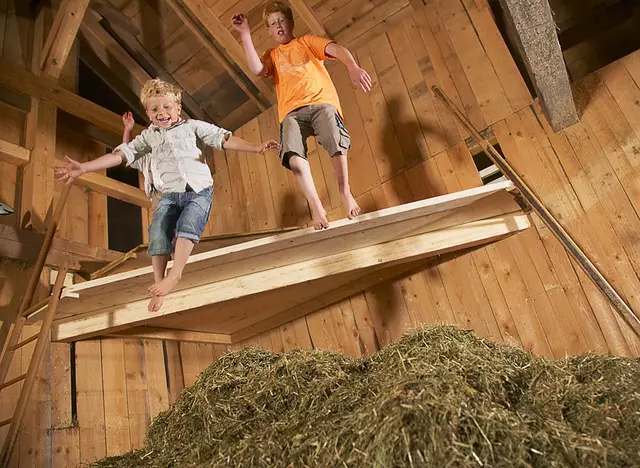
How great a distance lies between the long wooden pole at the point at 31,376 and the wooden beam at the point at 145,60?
8.69 ft

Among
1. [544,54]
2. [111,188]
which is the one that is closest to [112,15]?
[111,188]

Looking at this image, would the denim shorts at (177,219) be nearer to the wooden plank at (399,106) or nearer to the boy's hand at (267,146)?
the boy's hand at (267,146)

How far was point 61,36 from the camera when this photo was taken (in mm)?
4234

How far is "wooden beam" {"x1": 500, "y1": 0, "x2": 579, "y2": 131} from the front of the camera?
2.42m

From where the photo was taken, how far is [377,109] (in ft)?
13.7

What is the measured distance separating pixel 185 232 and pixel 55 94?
2567 mm

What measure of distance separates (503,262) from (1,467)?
3.00 metres

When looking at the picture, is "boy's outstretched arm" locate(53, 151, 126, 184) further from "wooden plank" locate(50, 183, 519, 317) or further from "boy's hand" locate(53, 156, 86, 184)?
"wooden plank" locate(50, 183, 519, 317)

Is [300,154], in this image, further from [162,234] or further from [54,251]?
[54,251]

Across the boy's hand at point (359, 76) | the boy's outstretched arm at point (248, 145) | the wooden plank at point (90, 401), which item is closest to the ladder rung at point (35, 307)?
the wooden plank at point (90, 401)

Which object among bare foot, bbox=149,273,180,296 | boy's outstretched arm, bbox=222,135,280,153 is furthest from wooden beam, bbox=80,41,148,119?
bare foot, bbox=149,273,180,296

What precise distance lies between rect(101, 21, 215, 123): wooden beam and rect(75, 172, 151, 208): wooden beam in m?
1.11

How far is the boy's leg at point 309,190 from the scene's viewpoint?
2.54 metres

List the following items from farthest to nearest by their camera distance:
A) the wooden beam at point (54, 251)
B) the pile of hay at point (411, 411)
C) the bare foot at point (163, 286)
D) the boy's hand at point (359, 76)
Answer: the wooden beam at point (54, 251) → the boy's hand at point (359, 76) → the bare foot at point (163, 286) → the pile of hay at point (411, 411)
